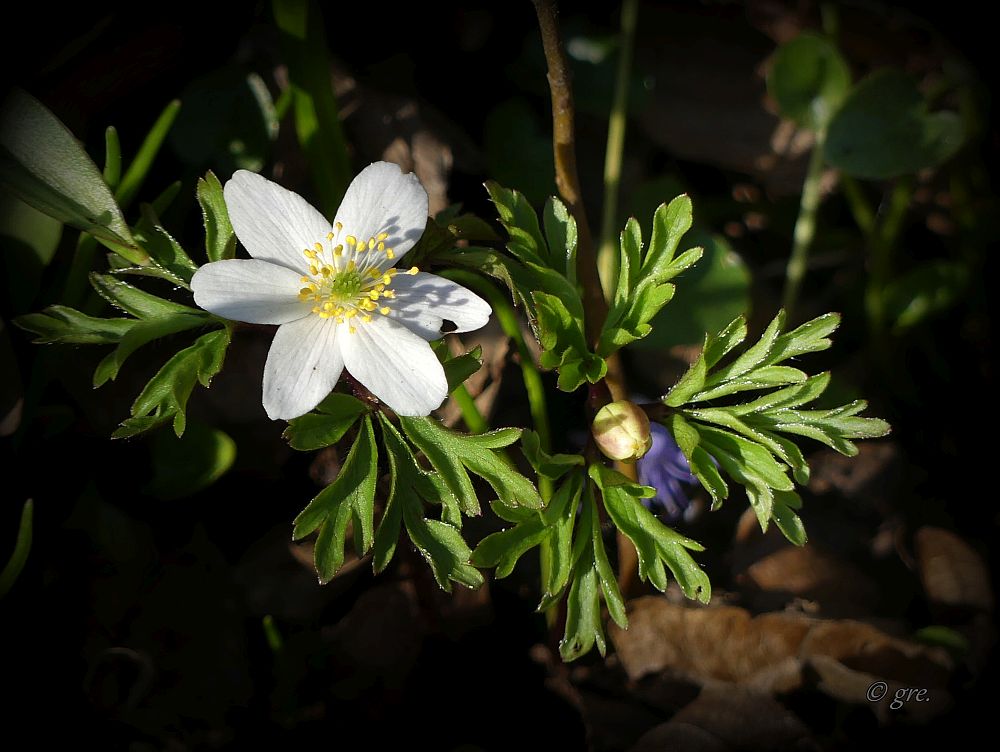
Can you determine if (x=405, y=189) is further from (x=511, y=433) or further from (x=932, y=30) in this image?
(x=932, y=30)

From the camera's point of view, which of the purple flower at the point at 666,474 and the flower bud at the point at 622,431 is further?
the purple flower at the point at 666,474

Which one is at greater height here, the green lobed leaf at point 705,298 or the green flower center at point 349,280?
the green flower center at point 349,280

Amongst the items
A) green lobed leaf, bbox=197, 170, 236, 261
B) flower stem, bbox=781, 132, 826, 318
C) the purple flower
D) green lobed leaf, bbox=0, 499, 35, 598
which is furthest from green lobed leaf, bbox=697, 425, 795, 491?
green lobed leaf, bbox=0, 499, 35, 598

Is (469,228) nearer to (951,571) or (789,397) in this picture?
(789,397)

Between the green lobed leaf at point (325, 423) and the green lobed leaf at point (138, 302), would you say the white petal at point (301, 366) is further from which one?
the green lobed leaf at point (138, 302)

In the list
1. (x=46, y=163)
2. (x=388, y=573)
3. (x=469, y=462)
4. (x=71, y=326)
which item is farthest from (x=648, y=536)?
(x=46, y=163)

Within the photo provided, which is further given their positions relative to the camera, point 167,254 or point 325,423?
point 167,254

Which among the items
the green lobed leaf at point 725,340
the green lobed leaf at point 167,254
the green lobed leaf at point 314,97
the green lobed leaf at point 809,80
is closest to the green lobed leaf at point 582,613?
the green lobed leaf at point 725,340
